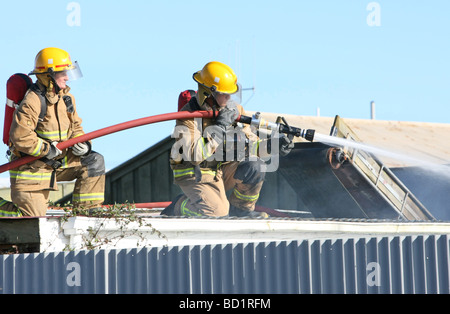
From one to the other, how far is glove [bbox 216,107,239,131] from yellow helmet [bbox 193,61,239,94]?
26 cm

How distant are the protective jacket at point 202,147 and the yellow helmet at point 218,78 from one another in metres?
0.21

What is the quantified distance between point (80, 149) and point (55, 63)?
2.66 feet

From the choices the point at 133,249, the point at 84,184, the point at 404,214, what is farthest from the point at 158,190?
the point at 133,249

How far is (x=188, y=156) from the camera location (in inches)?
305

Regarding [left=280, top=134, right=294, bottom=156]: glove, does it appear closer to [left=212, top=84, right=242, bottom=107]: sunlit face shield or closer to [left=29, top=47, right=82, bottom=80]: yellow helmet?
[left=212, top=84, right=242, bottom=107]: sunlit face shield

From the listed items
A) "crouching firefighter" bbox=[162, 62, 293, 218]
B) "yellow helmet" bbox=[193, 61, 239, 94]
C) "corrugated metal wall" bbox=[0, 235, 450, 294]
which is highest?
"yellow helmet" bbox=[193, 61, 239, 94]

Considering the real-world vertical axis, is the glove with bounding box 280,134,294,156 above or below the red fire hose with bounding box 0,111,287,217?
below

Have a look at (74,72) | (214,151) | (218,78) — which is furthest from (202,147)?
(74,72)

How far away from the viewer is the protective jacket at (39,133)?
6.66 m

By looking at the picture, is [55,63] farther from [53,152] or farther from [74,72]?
[53,152]

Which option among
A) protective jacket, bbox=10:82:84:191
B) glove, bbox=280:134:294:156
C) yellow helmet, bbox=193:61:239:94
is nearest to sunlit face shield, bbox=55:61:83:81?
protective jacket, bbox=10:82:84:191

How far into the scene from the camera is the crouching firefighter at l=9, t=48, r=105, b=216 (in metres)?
Result: 6.70

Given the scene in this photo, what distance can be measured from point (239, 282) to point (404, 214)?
12.5 ft

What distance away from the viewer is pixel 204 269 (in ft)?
19.6
